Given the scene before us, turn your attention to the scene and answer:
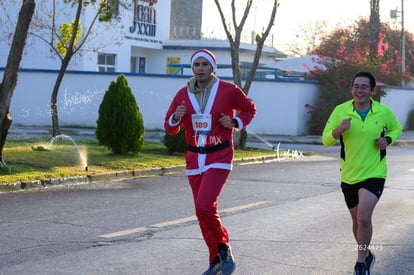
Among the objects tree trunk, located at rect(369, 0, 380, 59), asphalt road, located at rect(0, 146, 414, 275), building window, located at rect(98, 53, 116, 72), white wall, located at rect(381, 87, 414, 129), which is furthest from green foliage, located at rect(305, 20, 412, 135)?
asphalt road, located at rect(0, 146, 414, 275)

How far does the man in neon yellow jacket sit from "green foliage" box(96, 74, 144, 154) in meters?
12.0

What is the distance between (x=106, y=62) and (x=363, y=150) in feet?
121

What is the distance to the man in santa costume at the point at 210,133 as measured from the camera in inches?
298

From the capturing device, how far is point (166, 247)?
932cm

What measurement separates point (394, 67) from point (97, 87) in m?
15.3

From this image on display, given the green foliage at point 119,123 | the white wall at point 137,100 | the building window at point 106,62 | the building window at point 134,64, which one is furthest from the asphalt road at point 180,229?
the building window at point 134,64

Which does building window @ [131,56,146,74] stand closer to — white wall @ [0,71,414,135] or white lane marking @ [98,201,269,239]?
white wall @ [0,71,414,135]

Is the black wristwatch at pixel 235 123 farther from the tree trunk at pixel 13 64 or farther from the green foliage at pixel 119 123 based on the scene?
the green foliage at pixel 119 123

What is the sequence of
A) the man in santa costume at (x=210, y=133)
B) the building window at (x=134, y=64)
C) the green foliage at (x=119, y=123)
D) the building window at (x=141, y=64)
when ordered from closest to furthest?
the man in santa costume at (x=210, y=133) → the green foliage at (x=119, y=123) → the building window at (x=134, y=64) → the building window at (x=141, y=64)

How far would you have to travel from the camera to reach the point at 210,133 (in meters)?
7.62

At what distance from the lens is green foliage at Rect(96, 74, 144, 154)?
19.6 metres

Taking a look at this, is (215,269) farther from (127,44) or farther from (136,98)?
(127,44)

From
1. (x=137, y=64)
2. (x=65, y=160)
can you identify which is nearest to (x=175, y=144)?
(x=65, y=160)

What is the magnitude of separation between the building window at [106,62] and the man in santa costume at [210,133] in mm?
35975
